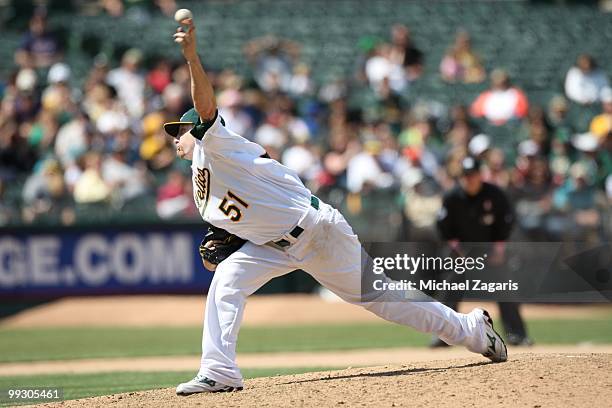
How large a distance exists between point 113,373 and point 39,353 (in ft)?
8.38

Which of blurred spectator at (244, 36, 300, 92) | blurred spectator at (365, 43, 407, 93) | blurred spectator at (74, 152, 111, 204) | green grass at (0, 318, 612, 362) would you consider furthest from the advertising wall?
blurred spectator at (365, 43, 407, 93)

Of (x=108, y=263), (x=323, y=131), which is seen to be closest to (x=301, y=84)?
(x=323, y=131)

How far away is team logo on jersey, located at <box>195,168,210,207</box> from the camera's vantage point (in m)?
7.09

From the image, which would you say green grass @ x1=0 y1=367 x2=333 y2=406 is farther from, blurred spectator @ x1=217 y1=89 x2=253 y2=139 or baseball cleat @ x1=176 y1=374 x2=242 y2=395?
blurred spectator @ x1=217 y1=89 x2=253 y2=139

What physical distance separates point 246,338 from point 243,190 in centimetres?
722

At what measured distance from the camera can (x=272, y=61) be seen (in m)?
19.1

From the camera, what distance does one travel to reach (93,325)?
16188 mm

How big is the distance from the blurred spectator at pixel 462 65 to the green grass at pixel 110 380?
31.1 ft

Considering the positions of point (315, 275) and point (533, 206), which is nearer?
point (315, 275)

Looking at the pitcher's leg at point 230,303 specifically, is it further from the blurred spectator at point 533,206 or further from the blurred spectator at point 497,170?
the blurred spectator at point 533,206

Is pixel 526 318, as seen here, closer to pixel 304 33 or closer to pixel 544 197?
pixel 544 197

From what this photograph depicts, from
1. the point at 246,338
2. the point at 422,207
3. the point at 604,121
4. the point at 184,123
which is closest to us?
the point at 184,123

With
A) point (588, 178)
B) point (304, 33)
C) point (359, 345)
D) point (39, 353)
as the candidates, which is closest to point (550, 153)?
point (588, 178)

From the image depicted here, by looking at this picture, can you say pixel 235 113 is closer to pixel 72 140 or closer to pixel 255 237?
pixel 72 140
